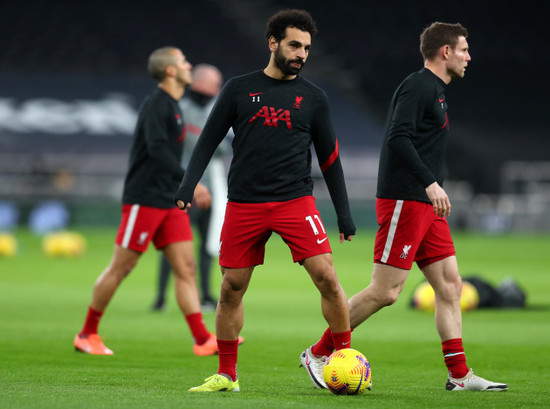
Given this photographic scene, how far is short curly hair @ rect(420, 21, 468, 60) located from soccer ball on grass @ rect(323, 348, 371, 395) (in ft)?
6.94

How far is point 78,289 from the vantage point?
14.8 metres

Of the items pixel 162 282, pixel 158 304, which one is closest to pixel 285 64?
pixel 162 282

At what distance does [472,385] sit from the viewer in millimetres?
6324

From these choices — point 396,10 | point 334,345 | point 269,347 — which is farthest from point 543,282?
point 396,10

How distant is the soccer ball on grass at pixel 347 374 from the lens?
5934 mm

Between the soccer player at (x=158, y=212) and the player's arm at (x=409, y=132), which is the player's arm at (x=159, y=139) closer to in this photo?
the soccer player at (x=158, y=212)

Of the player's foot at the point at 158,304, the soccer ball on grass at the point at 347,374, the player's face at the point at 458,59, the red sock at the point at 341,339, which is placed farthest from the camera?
the player's foot at the point at 158,304

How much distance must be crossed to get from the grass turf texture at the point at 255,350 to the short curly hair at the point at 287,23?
7.02ft

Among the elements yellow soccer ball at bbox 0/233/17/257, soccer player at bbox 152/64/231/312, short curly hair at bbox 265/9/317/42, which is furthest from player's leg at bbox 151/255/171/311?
yellow soccer ball at bbox 0/233/17/257

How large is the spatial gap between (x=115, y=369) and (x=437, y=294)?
2374 millimetres

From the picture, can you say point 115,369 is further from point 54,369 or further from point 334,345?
point 334,345

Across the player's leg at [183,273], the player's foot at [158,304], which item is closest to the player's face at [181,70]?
the player's leg at [183,273]

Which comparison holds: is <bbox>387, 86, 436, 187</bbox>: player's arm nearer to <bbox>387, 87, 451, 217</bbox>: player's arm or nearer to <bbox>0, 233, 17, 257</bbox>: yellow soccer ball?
<bbox>387, 87, 451, 217</bbox>: player's arm

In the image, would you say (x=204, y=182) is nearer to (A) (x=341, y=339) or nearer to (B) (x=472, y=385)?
(A) (x=341, y=339)
